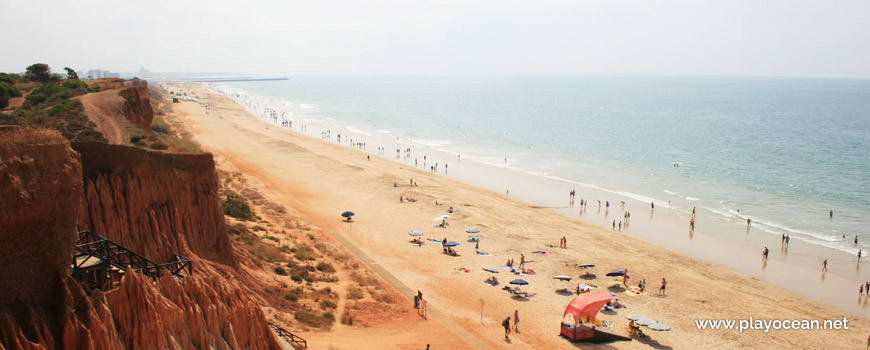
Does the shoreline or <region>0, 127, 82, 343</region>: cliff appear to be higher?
<region>0, 127, 82, 343</region>: cliff

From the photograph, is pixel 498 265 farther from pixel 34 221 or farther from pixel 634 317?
pixel 34 221

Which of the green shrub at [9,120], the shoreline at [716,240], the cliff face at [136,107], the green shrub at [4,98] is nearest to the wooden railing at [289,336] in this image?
the green shrub at [9,120]

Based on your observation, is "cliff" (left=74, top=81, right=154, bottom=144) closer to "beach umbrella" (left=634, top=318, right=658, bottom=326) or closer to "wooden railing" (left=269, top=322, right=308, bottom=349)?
"wooden railing" (left=269, top=322, right=308, bottom=349)

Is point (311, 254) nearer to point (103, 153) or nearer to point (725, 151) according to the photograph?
point (103, 153)

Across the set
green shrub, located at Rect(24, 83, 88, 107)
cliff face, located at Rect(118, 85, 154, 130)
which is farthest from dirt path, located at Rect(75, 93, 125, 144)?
green shrub, located at Rect(24, 83, 88, 107)

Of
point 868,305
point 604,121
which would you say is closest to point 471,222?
point 868,305

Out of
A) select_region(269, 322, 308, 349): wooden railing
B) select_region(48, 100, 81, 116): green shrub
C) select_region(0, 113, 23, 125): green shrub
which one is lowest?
select_region(269, 322, 308, 349): wooden railing

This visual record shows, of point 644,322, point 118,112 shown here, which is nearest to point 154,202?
point 118,112
